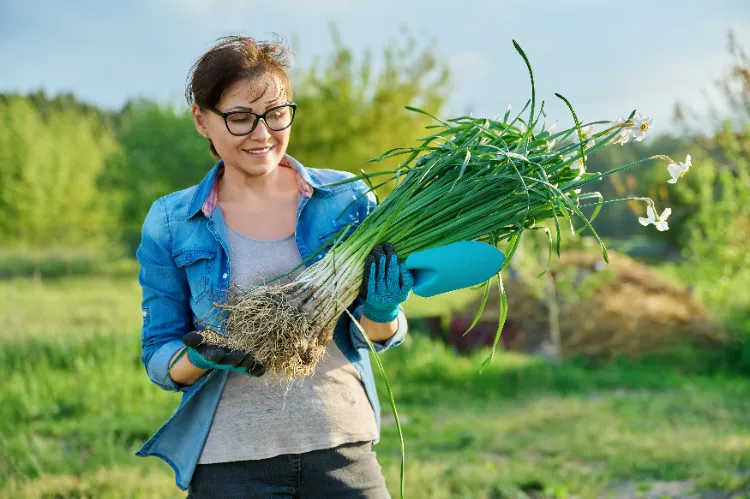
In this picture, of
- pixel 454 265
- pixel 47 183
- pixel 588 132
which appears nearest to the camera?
pixel 454 265

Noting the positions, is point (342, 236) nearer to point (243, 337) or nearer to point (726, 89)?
point (243, 337)

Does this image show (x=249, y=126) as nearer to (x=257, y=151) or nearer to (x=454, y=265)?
(x=257, y=151)

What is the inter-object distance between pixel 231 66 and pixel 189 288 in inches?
22.5

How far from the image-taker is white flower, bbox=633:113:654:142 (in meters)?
1.75

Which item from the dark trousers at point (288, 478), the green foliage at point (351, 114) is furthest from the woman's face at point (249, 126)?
the green foliage at point (351, 114)

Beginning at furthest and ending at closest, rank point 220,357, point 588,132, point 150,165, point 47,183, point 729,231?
point 47,183 → point 150,165 → point 729,231 → point 588,132 → point 220,357

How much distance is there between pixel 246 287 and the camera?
→ 1.78m

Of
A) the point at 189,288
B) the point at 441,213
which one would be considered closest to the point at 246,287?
the point at 189,288

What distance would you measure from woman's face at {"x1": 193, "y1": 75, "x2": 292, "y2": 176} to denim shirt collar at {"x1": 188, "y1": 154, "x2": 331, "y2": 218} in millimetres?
98

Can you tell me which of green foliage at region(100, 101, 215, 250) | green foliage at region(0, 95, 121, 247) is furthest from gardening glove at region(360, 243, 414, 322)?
green foliage at region(0, 95, 121, 247)

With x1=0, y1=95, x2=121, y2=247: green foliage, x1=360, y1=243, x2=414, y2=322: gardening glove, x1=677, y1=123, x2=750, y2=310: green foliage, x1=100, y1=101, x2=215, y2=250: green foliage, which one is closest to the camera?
x1=360, y1=243, x2=414, y2=322: gardening glove

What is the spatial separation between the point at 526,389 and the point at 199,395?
5044 mm

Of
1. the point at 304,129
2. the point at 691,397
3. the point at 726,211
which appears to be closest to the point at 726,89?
the point at 726,211

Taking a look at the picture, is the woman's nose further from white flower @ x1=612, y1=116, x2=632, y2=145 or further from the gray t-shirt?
white flower @ x1=612, y1=116, x2=632, y2=145
